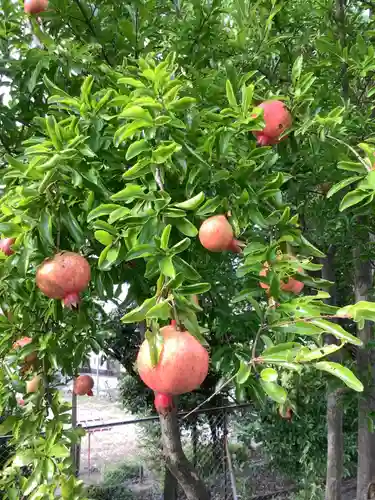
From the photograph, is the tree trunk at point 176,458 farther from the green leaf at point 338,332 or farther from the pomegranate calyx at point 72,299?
the green leaf at point 338,332

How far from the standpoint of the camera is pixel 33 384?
150cm

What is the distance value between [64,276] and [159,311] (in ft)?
1.13

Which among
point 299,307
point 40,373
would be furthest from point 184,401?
point 299,307

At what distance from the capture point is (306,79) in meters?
1.39

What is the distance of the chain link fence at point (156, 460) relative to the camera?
405 cm

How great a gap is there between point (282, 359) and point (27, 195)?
57 centimetres

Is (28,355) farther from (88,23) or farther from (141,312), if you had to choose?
(88,23)

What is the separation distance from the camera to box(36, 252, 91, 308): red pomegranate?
962mm

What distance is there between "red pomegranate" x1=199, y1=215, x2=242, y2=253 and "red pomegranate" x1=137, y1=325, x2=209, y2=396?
0.29 metres

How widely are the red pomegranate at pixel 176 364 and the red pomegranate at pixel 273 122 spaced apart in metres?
0.75

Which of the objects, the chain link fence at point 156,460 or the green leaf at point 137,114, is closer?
the green leaf at point 137,114

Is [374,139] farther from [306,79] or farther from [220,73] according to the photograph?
[220,73]

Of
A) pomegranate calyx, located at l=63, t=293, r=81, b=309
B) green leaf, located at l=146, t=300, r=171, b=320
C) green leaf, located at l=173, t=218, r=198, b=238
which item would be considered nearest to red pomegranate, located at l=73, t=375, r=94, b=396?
pomegranate calyx, located at l=63, t=293, r=81, b=309

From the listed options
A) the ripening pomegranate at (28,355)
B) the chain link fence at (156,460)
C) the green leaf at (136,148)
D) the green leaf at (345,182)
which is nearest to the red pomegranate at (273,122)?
the green leaf at (345,182)
